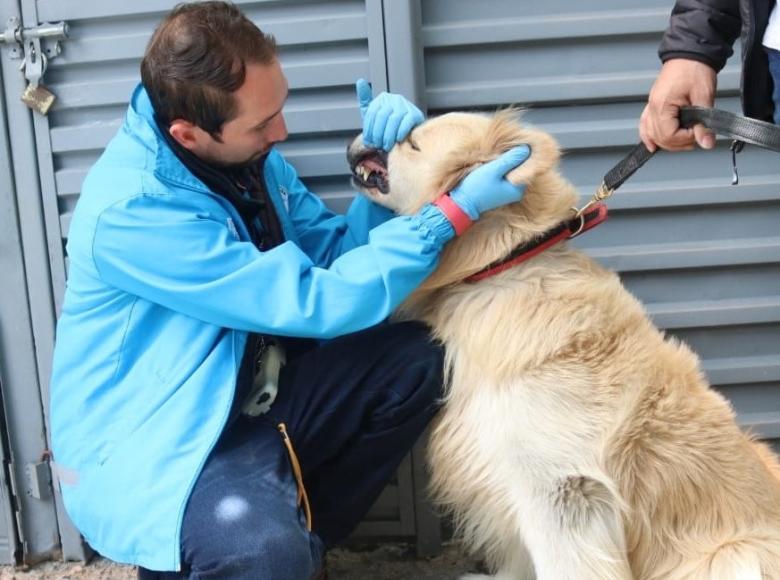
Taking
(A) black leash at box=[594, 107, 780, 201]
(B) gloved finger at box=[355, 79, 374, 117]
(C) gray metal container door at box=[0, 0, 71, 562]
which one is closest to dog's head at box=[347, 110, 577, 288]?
(A) black leash at box=[594, 107, 780, 201]

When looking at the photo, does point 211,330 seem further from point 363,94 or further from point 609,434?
point 609,434

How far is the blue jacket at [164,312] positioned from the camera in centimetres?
203

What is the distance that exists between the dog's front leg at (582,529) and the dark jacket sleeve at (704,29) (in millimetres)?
1039

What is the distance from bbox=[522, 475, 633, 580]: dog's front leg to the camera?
2.04m

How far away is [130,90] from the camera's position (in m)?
2.70

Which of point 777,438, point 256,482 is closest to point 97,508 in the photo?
point 256,482

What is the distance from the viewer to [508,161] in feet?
6.90

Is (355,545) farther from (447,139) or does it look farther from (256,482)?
(447,139)

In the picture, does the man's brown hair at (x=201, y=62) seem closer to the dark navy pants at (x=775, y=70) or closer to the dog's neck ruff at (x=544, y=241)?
the dog's neck ruff at (x=544, y=241)

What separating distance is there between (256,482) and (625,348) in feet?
3.05

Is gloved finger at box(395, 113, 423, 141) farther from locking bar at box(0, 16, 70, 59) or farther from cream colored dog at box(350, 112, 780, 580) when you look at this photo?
locking bar at box(0, 16, 70, 59)

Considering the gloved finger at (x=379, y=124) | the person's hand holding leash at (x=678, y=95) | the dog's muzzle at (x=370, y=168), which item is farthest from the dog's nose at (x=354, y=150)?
the person's hand holding leash at (x=678, y=95)

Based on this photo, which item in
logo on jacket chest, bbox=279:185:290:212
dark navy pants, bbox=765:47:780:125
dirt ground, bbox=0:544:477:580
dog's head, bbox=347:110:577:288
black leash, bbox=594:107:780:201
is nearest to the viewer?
black leash, bbox=594:107:780:201

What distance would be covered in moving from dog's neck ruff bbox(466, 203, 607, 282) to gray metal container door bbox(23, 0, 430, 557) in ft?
2.24
